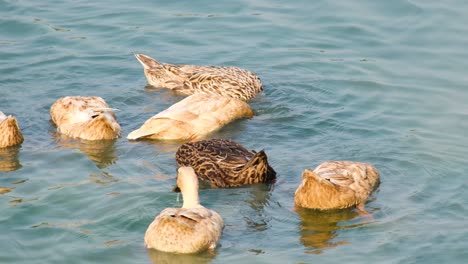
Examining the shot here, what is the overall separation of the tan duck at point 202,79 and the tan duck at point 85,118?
183cm

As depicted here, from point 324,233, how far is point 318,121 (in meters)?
3.63

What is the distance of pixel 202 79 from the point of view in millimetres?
16250

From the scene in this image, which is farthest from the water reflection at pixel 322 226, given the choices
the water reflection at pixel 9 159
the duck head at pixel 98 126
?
the water reflection at pixel 9 159

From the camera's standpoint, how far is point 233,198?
40.1 ft

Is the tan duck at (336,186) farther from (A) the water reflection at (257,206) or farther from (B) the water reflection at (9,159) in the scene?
(B) the water reflection at (9,159)

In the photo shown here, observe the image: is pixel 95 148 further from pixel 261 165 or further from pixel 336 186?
pixel 336 186

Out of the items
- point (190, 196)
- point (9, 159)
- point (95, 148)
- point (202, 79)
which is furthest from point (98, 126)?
point (190, 196)

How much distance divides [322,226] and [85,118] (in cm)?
436

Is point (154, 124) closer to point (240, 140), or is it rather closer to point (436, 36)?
point (240, 140)

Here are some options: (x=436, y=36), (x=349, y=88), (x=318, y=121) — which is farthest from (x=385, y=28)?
(x=318, y=121)

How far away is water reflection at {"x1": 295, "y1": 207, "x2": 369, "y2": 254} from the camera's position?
35.9ft

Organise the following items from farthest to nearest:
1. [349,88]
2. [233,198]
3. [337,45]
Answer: [337,45], [349,88], [233,198]

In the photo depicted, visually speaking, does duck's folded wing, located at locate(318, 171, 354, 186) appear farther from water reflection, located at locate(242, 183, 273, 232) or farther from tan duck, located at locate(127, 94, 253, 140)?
tan duck, located at locate(127, 94, 253, 140)

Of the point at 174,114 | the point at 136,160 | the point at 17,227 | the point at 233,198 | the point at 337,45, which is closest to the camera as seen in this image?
the point at 17,227
